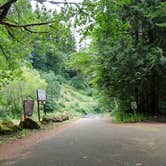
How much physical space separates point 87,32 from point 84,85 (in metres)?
61.5

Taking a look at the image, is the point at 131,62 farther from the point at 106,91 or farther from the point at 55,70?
the point at 55,70

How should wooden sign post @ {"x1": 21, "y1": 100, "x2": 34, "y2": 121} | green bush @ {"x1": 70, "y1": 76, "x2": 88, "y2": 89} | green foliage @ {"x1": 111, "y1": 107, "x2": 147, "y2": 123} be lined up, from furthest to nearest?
green bush @ {"x1": 70, "y1": 76, "x2": 88, "y2": 89}, green foliage @ {"x1": 111, "y1": 107, "x2": 147, "y2": 123}, wooden sign post @ {"x1": 21, "y1": 100, "x2": 34, "y2": 121}

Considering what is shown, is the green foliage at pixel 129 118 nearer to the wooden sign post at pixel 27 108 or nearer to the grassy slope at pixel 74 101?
the wooden sign post at pixel 27 108

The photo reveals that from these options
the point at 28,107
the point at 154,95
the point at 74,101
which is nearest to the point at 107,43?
the point at 154,95

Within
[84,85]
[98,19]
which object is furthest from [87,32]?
[84,85]

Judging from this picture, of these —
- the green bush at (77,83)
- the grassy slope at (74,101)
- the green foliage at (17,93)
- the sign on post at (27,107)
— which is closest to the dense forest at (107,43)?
the sign on post at (27,107)

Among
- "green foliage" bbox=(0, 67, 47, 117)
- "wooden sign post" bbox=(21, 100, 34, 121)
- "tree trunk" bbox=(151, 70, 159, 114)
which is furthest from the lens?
"green foliage" bbox=(0, 67, 47, 117)

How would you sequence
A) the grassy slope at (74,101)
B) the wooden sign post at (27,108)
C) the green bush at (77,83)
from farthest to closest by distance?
1. the green bush at (77,83)
2. the grassy slope at (74,101)
3. the wooden sign post at (27,108)

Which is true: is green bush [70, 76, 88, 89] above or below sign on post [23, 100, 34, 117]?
above

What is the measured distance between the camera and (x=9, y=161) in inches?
332

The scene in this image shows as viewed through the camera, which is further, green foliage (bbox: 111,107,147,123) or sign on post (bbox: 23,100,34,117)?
green foliage (bbox: 111,107,147,123)

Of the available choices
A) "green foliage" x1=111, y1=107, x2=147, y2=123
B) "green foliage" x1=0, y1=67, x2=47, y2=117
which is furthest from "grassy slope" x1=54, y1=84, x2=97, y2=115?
"green foliage" x1=111, y1=107, x2=147, y2=123

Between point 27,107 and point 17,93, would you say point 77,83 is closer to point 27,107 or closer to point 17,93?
point 17,93

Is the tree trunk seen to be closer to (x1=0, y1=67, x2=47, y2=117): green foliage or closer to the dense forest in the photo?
the dense forest
